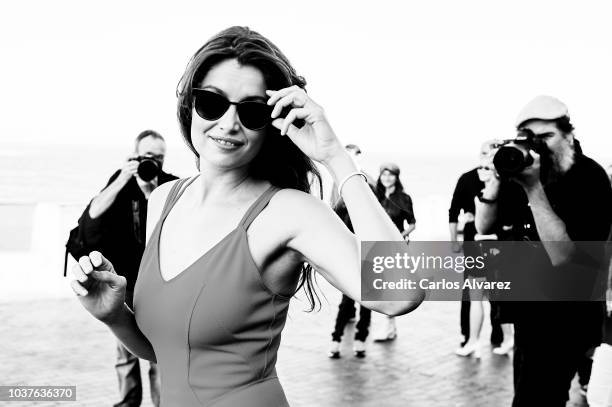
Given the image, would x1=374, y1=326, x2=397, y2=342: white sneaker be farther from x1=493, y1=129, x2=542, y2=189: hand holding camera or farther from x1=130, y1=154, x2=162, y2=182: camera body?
x1=493, y1=129, x2=542, y2=189: hand holding camera

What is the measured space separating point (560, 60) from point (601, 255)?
36.4 meters

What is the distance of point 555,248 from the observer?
352 cm

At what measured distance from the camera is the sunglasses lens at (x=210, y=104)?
1.76 meters

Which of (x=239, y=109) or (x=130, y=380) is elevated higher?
(x=239, y=109)

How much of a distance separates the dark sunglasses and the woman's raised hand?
1.41ft

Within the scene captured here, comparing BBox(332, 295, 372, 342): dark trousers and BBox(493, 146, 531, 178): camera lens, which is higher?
BBox(493, 146, 531, 178): camera lens

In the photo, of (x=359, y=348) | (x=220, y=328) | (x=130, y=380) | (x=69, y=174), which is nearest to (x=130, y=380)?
(x=130, y=380)

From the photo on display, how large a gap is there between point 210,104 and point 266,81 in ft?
0.48

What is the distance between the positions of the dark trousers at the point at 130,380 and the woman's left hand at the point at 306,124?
373 centimetres

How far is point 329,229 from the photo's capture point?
1.64 metres

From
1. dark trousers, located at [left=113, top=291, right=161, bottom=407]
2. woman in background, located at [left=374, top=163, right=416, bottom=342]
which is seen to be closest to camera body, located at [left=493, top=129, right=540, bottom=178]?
dark trousers, located at [left=113, top=291, right=161, bottom=407]

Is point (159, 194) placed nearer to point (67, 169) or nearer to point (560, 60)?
point (560, 60)

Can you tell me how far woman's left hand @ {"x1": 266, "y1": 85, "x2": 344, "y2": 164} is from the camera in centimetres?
168

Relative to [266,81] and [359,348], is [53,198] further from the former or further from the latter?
[266,81]
